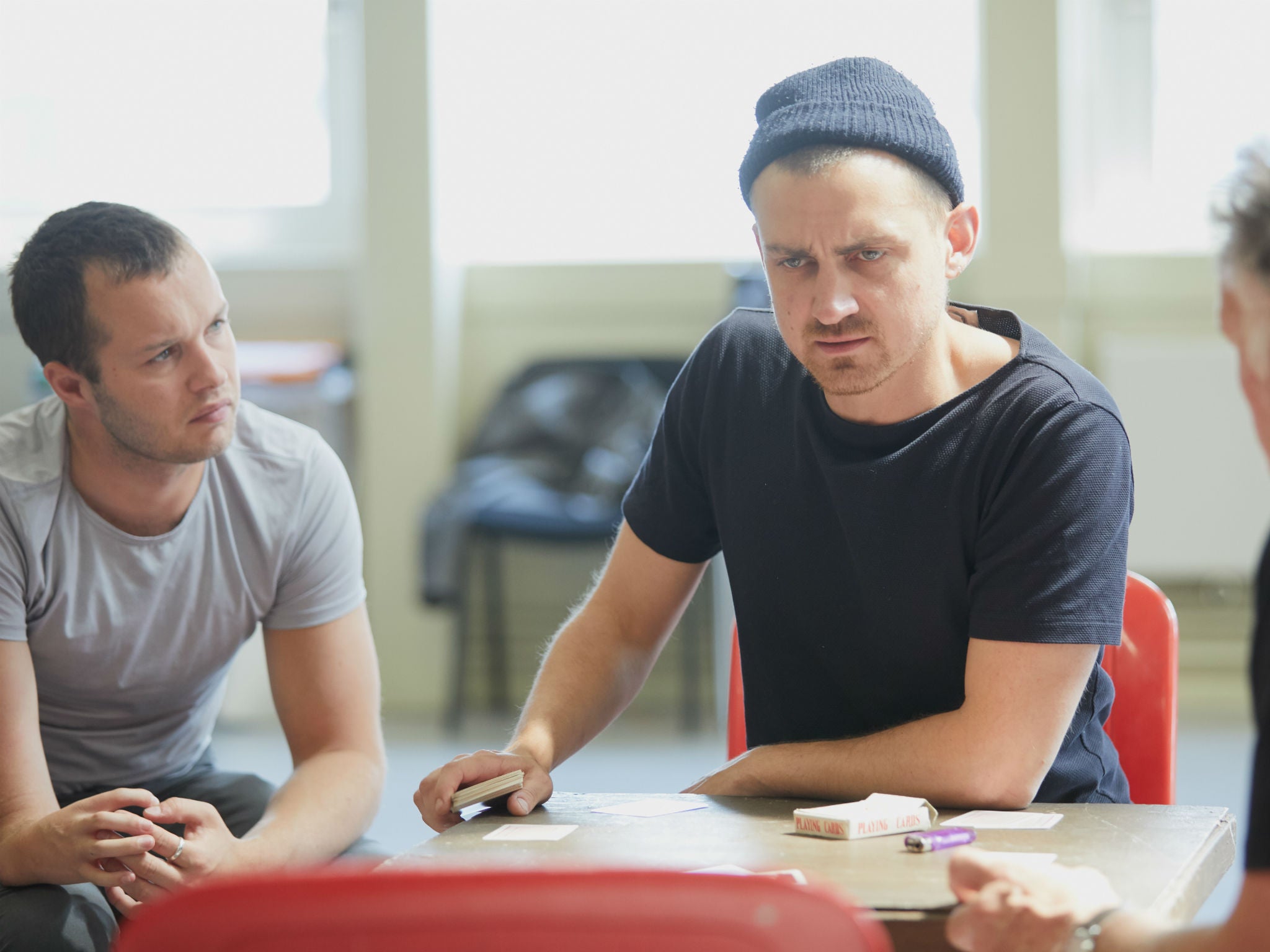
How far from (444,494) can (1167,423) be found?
2.33 metres

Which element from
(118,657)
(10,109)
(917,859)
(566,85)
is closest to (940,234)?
(917,859)

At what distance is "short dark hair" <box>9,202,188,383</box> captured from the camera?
5.75 ft

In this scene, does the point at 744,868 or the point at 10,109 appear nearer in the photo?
the point at 744,868

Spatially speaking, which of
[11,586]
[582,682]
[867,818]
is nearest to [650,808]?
[867,818]

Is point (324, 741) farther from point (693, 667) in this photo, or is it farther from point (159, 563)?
point (693, 667)

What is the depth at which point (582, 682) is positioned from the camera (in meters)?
1.75

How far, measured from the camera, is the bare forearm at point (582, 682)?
1.68m

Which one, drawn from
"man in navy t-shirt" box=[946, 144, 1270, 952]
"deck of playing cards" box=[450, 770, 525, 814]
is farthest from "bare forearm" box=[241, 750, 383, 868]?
"man in navy t-shirt" box=[946, 144, 1270, 952]

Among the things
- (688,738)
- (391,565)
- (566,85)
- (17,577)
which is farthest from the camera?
(566,85)

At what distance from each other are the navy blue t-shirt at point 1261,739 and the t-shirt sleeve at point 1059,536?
1.55ft

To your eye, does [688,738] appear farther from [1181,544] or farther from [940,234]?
[940,234]

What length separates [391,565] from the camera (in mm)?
4840

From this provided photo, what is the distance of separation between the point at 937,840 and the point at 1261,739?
1.25ft

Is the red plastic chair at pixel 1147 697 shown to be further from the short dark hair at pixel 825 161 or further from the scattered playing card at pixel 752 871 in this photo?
the scattered playing card at pixel 752 871
